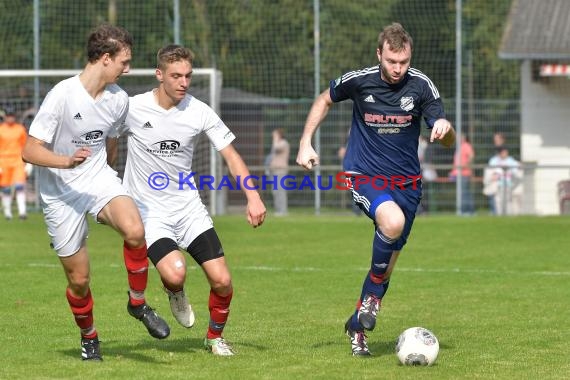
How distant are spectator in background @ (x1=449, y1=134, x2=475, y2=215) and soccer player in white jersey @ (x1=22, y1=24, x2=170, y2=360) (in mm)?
17654

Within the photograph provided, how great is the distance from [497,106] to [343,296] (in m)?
14.1

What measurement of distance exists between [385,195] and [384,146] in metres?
0.41

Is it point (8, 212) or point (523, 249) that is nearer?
point (523, 249)

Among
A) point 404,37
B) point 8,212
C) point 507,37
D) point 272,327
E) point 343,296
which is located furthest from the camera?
point 507,37

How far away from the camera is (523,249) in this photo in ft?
56.6

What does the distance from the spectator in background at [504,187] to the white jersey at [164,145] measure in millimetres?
16909

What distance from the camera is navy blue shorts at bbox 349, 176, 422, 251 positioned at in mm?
8328

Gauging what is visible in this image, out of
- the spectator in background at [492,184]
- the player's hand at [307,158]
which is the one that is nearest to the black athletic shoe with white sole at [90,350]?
the player's hand at [307,158]

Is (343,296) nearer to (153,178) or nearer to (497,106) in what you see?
(153,178)

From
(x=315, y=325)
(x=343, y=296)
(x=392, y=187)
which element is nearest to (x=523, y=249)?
(x=343, y=296)

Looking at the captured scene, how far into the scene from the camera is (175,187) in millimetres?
8547

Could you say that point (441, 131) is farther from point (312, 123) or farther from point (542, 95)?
point (542, 95)

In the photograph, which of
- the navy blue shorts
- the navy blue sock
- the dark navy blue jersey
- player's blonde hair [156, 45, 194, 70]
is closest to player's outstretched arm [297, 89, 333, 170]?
the dark navy blue jersey

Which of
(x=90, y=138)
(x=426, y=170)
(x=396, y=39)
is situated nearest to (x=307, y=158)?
(x=396, y=39)
